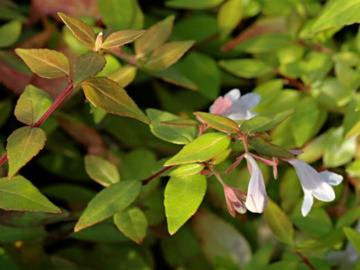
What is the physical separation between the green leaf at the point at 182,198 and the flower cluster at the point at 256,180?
5cm

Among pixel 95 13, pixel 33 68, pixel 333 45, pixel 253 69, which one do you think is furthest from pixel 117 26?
pixel 333 45

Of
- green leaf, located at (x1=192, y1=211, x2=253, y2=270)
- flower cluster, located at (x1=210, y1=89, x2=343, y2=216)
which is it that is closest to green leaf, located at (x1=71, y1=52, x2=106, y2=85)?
flower cluster, located at (x1=210, y1=89, x2=343, y2=216)

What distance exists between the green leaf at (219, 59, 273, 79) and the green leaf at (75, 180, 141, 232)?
0.41 m

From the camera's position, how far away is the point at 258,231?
5.52 feet

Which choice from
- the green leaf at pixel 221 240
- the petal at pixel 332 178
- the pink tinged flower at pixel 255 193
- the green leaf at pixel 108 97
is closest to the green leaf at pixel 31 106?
the green leaf at pixel 108 97

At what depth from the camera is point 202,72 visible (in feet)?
5.48

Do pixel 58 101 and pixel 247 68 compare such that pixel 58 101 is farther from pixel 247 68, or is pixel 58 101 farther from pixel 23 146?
pixel 247 68

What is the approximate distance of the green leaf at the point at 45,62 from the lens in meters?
1.11

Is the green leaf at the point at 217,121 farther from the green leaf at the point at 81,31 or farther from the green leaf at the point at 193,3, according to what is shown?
the green leaf at the point at 193,3

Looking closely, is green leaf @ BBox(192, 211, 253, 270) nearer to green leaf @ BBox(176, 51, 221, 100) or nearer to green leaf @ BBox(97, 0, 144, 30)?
green leaf @ BBox(176, 51, 221, 100)

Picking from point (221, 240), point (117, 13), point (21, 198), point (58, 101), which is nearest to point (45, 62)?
point (58, 101)

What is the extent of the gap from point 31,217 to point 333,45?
81cm

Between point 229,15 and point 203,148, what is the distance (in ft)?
2.02

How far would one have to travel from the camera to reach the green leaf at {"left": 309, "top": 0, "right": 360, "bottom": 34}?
1183mm
